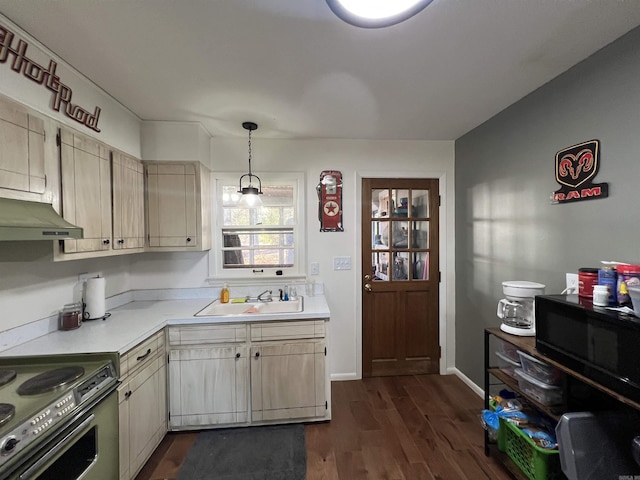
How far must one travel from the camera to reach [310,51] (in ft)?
5.00

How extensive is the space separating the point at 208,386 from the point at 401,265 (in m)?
2.14

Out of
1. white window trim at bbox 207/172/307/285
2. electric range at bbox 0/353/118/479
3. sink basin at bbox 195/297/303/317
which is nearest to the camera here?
electric range at bbox 0/353/118/479

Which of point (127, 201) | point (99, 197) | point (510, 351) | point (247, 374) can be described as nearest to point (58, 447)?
point (247, 374)

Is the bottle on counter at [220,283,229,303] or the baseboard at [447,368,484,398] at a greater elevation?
the bottle on counter at [220,283,229,303]

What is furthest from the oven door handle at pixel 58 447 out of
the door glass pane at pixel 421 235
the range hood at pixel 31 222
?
the door glass pane at pixel 421 235

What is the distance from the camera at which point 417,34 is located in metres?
1.39

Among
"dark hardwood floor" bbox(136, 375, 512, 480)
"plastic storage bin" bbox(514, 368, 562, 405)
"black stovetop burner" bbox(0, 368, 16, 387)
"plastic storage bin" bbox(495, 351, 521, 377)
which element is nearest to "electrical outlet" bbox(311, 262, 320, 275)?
"dark hardwood floor" bbox(136, 375, 512, 480)

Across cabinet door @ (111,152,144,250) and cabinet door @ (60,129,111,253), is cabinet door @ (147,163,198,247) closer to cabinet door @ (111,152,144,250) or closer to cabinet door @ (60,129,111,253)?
cabinet door @ (111,152,144,250)

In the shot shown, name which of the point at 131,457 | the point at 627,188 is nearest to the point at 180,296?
the point at 131,457

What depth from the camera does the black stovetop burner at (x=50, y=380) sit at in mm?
1196

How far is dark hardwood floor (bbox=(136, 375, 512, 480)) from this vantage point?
1.77 m

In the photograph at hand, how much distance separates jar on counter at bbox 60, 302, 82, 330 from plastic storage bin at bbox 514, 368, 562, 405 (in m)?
2.92

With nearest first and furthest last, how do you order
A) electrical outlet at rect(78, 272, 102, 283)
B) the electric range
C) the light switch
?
the electric range
electrical outlet at rect(78, 272, 102, 283)
the light switch

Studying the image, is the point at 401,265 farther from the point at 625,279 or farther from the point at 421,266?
the point at 625,279
